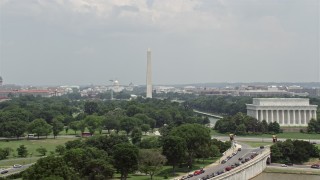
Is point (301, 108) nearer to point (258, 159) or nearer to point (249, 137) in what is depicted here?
point (249, 137)

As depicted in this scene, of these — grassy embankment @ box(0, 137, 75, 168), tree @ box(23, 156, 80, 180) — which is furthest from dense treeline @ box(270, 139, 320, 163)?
tree @ box(23, 156, 80, 180)

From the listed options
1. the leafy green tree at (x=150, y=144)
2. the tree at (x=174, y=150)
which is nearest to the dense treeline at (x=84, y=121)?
the leafy green tree at (x=150, y=144)

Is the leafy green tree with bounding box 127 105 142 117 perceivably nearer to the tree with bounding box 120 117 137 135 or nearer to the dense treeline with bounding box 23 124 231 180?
the tree with bounding box 120 117 137 135

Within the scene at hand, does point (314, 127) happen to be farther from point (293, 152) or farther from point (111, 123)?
point (111, 123)

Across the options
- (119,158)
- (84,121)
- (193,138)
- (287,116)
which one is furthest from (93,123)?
(119,158)

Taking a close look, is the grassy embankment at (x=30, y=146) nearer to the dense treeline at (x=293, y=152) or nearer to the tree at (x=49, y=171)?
the tree at (x=49, y=171)
